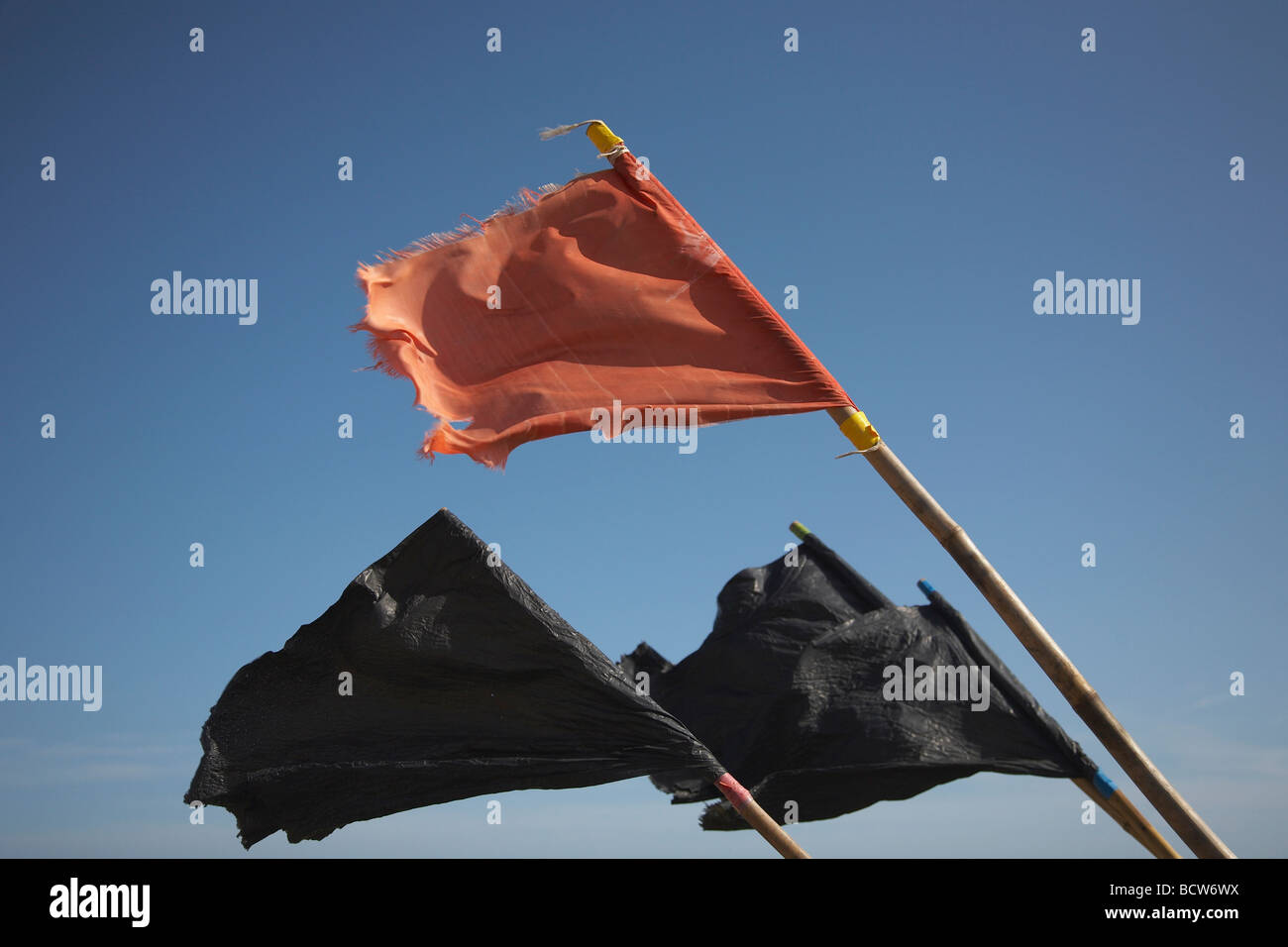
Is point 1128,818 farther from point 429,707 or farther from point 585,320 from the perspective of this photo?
point 585,320

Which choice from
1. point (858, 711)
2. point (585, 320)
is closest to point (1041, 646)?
point (858, 711)

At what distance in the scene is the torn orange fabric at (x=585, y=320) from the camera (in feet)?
23.1

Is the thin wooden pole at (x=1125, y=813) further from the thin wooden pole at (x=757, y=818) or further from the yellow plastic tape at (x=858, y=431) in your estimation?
the yellow plastic tape at (x=858, y=431)

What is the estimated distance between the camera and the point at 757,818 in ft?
23.5

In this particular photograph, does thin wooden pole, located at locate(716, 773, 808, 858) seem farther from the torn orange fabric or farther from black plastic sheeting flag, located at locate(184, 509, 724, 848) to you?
the torn orange fabric

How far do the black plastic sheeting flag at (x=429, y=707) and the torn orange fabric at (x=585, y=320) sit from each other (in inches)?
39.5

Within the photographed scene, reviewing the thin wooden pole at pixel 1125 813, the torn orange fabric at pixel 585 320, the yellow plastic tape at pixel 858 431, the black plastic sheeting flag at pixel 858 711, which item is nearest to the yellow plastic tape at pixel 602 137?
the torn orange fabric at pixel 585 320

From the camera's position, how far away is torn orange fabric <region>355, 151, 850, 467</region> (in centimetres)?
704

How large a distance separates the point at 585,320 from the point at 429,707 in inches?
106

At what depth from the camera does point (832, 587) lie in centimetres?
1055

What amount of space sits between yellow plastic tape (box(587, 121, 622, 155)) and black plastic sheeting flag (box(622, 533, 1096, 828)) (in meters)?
4.25

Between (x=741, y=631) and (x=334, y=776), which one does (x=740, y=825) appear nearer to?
(x=741, y=631)

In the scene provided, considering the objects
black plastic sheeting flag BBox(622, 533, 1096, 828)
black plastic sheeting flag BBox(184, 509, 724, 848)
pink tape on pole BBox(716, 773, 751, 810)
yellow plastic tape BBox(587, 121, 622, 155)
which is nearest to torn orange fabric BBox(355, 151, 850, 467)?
yellow plastic tape BBox(587, 121, 622, 155)

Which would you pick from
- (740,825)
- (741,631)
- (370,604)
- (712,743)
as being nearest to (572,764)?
(370,604)
